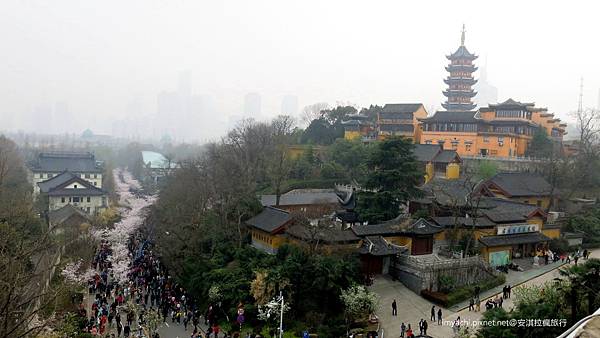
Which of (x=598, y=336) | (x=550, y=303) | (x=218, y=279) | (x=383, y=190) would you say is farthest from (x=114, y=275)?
(x=598, y=336)

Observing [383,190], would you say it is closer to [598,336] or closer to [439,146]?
[439,146]

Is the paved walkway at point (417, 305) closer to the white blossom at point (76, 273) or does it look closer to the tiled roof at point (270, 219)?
the tiled roof at point (270, 219)

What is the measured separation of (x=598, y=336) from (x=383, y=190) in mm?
21252

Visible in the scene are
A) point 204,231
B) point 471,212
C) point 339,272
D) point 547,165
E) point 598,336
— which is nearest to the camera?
point 598,336

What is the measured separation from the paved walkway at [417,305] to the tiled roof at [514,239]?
1569 millimetres

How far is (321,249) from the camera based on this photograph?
22.1 metres

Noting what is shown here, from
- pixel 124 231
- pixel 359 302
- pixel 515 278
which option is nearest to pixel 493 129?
pixel 515 278

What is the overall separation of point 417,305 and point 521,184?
605 inches

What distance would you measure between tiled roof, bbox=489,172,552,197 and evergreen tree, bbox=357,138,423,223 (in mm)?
7052

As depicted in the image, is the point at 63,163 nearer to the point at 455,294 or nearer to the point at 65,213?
the point at 65,213

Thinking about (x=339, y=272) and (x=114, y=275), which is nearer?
(x=339, y=272)

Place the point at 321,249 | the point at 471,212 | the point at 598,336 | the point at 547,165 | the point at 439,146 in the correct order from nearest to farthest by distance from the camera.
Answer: the point at 598,336, the point at 321,249, the point at 471,212, the point at 547,165, the point at 439,146

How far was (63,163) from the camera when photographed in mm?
51719

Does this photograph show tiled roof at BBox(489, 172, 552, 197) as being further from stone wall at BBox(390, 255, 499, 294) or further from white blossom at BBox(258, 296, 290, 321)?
white blossom at BBox(258, 296, 290, 321)
